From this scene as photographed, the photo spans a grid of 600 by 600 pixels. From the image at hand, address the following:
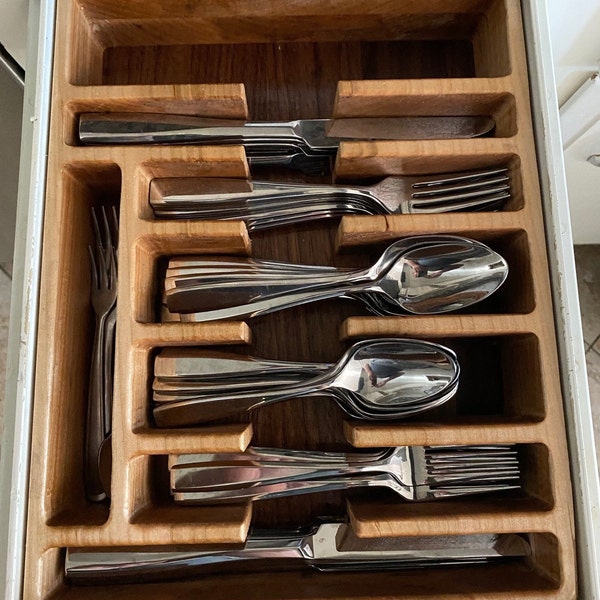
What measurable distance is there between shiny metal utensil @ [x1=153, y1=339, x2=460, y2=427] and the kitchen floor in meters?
0.87

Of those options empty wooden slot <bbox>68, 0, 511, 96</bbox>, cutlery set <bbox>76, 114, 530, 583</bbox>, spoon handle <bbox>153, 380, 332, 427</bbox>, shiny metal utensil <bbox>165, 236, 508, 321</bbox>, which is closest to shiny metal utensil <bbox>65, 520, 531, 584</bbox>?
cutlery set <bbox>76, 114, 530, 583</bbox>

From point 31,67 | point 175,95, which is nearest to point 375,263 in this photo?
point 175,95

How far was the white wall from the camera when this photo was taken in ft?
2.57

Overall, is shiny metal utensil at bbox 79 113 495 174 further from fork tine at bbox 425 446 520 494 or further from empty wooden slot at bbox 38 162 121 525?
fork tine at bbox 425 446 520 494

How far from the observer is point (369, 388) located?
58 centimetres

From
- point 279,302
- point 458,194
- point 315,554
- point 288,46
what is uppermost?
point 288,46

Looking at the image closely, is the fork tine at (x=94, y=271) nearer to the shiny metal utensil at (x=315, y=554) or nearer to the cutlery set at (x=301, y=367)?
the cutlery set at (x=301, y=367)

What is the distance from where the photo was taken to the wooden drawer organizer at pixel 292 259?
540 millimetres

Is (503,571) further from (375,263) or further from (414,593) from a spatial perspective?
(375,263)

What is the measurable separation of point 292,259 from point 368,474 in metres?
0.24

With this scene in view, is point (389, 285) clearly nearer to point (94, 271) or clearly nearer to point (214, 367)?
point (214, 367)

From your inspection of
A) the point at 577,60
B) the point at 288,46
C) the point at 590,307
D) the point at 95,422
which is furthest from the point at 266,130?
the point at 590,307

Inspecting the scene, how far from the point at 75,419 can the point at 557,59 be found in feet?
2.65

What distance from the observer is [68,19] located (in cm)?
61
